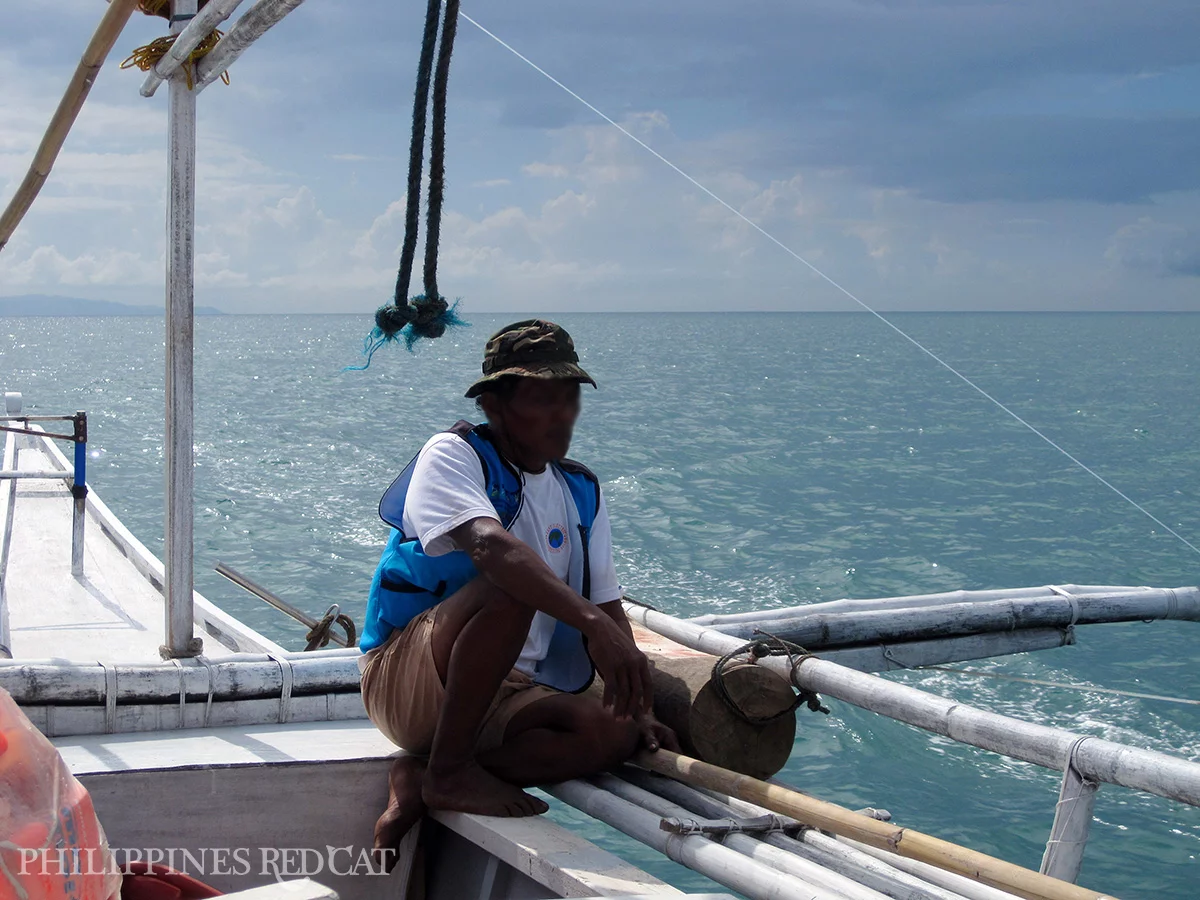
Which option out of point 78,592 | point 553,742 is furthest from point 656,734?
point 78,592

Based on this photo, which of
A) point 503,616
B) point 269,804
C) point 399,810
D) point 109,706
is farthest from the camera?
point 109,706

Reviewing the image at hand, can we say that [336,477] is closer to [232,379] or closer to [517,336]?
[517,336]

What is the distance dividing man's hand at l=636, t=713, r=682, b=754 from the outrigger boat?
5 centimetres

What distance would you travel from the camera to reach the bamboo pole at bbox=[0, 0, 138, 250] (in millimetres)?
3271

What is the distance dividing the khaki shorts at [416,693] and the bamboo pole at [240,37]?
5.31ft

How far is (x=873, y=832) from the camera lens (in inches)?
92.4

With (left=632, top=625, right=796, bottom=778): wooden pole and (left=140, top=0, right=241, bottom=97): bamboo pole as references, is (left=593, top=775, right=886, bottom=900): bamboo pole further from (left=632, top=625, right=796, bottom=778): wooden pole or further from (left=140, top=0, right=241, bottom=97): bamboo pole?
(left=140, top=0, right=241, bottom=97): bamboo pole

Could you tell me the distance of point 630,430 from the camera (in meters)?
26.6

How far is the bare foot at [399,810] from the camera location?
279 centimetres

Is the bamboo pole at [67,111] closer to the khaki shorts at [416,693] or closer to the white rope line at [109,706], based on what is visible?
the white rope line at [109,706]

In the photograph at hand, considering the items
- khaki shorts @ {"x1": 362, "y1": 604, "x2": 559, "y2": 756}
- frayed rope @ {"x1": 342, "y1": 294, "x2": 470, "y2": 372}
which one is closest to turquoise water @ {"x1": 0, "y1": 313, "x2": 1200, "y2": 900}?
frayed rope @ {"x1": 342, "y1": 294, "x2": 470, "y2": 372}

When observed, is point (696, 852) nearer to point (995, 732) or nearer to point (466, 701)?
point (466, 701)

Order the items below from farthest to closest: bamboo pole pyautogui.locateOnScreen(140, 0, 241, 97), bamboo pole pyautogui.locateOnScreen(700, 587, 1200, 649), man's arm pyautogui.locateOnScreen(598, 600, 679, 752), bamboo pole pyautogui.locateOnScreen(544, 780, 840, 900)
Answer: bamboo pole pyautogui.locateOnScreen(700, 587, 1200, 649) → bamboo pole pyautogui.locateOnScreen(140, 0, 241, 97) → man's arm pyautogui.locateOnScreen(598, 600, 679, 752) → bamboo pole pyautogui.locateOnScreen(544, 780, 840, 900)

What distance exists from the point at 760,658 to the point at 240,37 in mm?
2284
